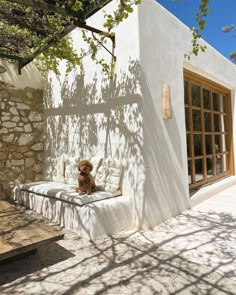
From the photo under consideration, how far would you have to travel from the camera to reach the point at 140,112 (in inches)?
144

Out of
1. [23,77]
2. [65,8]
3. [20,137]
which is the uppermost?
[65,8]

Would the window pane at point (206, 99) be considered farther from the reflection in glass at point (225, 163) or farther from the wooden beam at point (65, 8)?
the wooden beam at point (65, 8)

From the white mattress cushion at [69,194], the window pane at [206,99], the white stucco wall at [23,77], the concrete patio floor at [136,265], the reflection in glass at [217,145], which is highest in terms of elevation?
the white stucco wall at [23,77]

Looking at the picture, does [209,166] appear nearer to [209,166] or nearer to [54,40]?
[209,166]

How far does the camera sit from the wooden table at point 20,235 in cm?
228

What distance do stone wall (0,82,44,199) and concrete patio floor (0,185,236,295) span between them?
2178 millimetres

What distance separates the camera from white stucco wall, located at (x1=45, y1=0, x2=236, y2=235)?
12.1 feet

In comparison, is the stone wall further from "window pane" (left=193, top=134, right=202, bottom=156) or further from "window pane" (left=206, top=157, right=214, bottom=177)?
"window pane" (left=206, top=157, right=214, bottom=177)

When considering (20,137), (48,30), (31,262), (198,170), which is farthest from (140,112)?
(20,137)

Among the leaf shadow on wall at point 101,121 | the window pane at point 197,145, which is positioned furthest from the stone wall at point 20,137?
the window pane at point 197,145

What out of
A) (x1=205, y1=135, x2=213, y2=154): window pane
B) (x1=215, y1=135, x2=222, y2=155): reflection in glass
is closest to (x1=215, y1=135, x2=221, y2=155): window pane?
(x1=215, y1=135, x2=222, y2=155): reflection in glass

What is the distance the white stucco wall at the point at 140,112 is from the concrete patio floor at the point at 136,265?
63cm

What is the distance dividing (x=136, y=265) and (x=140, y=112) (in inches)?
78.3

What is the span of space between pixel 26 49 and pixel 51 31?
970 millimetres
